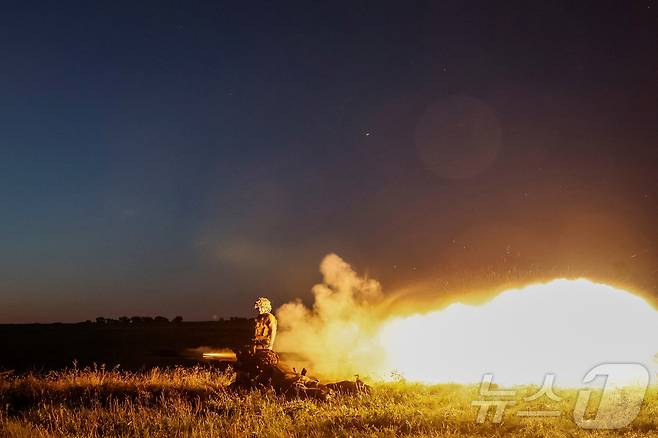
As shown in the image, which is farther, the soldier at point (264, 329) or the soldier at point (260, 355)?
the soldier at point (264, 329)

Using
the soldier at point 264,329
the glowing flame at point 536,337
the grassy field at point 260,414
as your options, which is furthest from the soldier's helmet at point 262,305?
the glowing flame at point 536,337

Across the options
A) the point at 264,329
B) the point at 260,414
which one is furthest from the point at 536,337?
the point at 260,414

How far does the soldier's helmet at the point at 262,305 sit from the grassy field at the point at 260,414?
8.91ft

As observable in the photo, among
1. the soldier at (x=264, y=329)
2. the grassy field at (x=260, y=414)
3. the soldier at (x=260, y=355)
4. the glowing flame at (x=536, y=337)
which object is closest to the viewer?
the grassy field at (x=260, y=414)

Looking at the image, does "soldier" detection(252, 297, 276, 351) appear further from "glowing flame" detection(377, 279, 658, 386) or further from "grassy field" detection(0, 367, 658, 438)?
"glowing flame" detection(377, 279, 658, 386)

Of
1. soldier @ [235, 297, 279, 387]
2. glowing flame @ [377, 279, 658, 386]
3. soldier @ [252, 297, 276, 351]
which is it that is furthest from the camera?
glowing flame @ [377, 279, 658, 386]

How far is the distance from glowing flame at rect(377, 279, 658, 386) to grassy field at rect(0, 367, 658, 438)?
3382 mm

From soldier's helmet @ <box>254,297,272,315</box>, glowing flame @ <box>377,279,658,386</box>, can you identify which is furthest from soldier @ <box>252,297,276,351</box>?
glowing flame @ <box>377,279,658,386</box>

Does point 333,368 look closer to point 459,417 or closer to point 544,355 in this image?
point 544,355

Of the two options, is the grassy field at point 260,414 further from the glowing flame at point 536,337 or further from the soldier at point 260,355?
the glowing flame at point 536,337

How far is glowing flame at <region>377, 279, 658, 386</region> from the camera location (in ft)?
66.2

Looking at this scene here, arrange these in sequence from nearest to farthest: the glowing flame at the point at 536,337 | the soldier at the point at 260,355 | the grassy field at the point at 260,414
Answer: the grassy field at the point at 260,414
the soldier at the point at 260,355
the glowing flame at the point at 536,337

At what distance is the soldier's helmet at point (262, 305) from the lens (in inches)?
768

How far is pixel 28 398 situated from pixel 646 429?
1639cm
